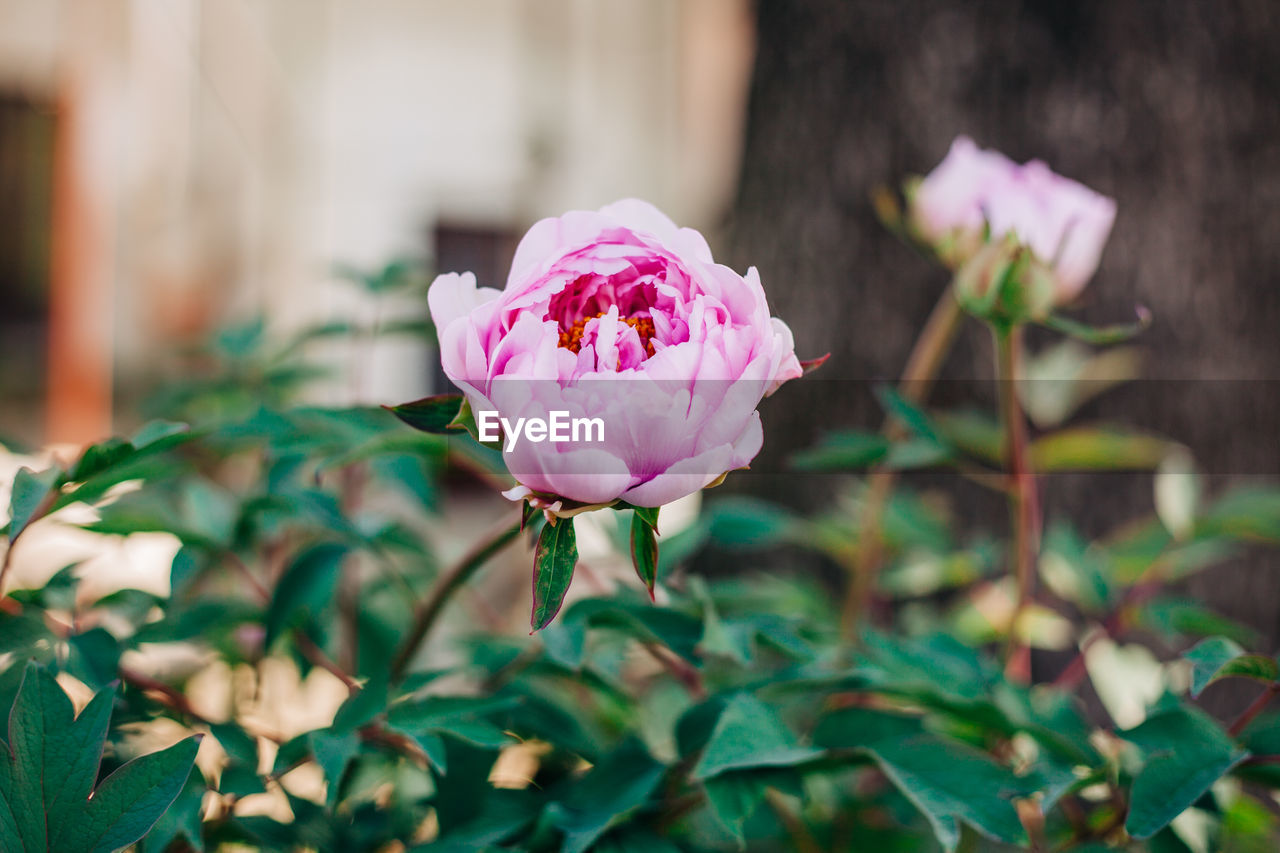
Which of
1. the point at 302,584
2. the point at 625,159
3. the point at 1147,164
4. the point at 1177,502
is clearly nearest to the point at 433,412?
the point at 302,584

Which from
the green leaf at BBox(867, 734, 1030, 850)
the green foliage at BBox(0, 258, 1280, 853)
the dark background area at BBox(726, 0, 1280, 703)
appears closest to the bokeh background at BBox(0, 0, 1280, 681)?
the dark background area at BBox(726, 0, 1280, 703)

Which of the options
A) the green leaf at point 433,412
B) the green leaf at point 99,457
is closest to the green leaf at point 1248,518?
the green leaf at point 433,412

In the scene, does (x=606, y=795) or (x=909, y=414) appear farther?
(x=909, y=414)

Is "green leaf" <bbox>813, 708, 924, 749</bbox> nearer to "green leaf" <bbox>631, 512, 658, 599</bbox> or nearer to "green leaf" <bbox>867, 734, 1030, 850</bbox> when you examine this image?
"green leaf" <bbox>867, 734, 1030, 850</bbox>

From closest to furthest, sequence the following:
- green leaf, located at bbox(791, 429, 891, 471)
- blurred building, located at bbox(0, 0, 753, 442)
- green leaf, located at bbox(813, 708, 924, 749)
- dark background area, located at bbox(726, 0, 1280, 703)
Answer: green leaf, located at bbox(813, 708, 924, 749)
green leaf, located at bbox(791, 429, 891, 471)
dark background area, located at bbox(726, 0, 1280, 703)
blurred building, located at bbox(0, 0, 753, 442)

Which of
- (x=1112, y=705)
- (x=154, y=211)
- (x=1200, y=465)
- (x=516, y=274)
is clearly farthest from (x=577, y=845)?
(x=154, y=211)

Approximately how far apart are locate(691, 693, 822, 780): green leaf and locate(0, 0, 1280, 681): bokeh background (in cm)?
42

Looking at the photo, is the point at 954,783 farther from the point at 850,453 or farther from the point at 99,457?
the point at 99,457

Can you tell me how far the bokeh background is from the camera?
2.88 feet

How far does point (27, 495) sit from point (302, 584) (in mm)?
124

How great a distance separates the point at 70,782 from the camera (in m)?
0.26

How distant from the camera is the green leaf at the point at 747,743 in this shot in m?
0.29

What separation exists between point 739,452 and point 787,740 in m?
0.14

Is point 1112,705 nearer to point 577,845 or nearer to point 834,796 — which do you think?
point 834,796
